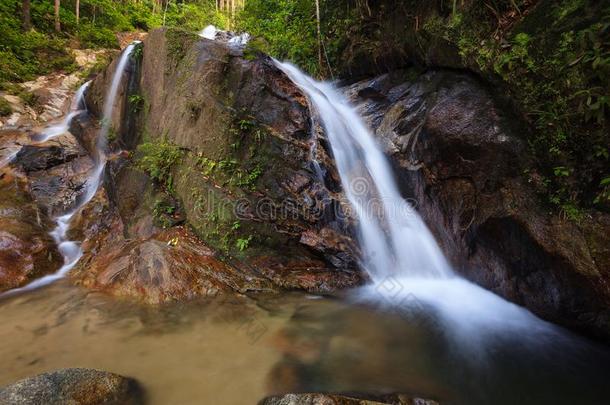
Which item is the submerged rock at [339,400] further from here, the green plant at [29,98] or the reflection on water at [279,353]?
the green plant at [29,98]

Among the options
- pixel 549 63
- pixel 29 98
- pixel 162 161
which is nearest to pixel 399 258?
pixel 549 63

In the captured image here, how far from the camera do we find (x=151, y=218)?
19.4ft

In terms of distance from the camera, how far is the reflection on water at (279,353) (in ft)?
9.80

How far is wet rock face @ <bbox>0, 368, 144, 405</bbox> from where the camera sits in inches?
93.6

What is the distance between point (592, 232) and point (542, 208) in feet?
1.69

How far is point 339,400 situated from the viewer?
250 cm

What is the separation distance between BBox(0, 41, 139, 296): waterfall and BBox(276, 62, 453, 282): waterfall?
16.2 ft

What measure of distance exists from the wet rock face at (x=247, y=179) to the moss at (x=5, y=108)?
5.87 meters

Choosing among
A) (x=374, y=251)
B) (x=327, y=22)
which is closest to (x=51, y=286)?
(x=374, y=251)

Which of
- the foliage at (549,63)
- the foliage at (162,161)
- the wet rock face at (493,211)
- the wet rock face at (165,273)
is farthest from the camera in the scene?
the foliage at (162,161)

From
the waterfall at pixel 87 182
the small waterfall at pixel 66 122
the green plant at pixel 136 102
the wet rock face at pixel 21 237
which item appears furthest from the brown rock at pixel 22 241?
the green plant at pixel 136 102

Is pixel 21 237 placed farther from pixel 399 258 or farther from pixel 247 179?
pixel 399 258

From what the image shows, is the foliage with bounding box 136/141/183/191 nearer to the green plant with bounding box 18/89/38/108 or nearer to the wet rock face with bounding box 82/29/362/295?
the wet rock face with bounding box 82/29/362/295

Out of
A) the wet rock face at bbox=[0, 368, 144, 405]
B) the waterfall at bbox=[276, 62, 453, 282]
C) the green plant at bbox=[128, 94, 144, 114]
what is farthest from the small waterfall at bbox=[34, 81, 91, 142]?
the wet rock face at bbox=[0, 368, 144, 405]
